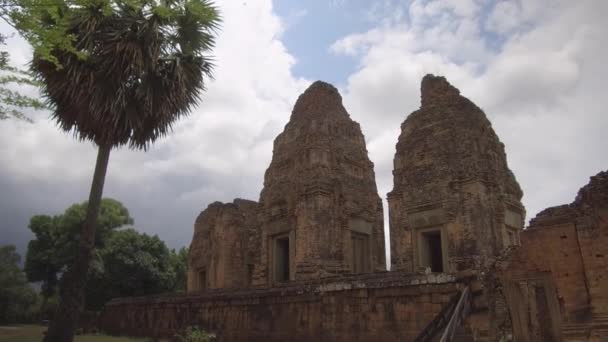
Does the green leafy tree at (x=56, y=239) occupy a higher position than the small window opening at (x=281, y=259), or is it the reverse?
the green leafy tree at (x=56, y=239)

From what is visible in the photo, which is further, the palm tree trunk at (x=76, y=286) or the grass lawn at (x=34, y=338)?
the grass lawn at (x=34, y=338)

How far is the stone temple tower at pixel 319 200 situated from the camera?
1510 centimetres

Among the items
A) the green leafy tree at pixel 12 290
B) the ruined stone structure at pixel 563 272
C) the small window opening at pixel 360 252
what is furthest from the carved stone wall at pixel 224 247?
the ruined stone structure at pixel 563 272

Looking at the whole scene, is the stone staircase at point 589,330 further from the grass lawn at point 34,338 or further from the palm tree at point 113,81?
the grass lawn at point 34,338

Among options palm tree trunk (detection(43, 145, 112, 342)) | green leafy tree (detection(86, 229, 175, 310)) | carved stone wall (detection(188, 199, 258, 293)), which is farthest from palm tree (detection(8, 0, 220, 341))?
green leafy tree (detection(86, 229, 175, 310))

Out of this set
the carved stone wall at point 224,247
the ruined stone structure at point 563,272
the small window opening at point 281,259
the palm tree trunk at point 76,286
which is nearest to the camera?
the ruined stone structure at point 563,272

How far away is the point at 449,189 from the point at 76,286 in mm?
10007

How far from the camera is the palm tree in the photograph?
10422mm

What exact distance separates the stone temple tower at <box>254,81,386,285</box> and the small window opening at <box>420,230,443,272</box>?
269 cm

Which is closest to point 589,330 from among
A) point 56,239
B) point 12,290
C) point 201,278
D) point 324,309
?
point 324,309

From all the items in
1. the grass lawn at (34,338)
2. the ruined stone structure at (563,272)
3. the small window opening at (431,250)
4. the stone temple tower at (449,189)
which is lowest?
the grass lawn at (34,338)

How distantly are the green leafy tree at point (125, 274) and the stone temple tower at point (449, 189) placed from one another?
17.5 m

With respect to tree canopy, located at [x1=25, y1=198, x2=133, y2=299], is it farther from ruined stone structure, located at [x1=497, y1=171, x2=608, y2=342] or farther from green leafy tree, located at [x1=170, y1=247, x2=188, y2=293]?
ruined stone structure, located at [x1=497, y1=171, x2=608, y2=342]

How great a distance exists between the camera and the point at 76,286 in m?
10.0
